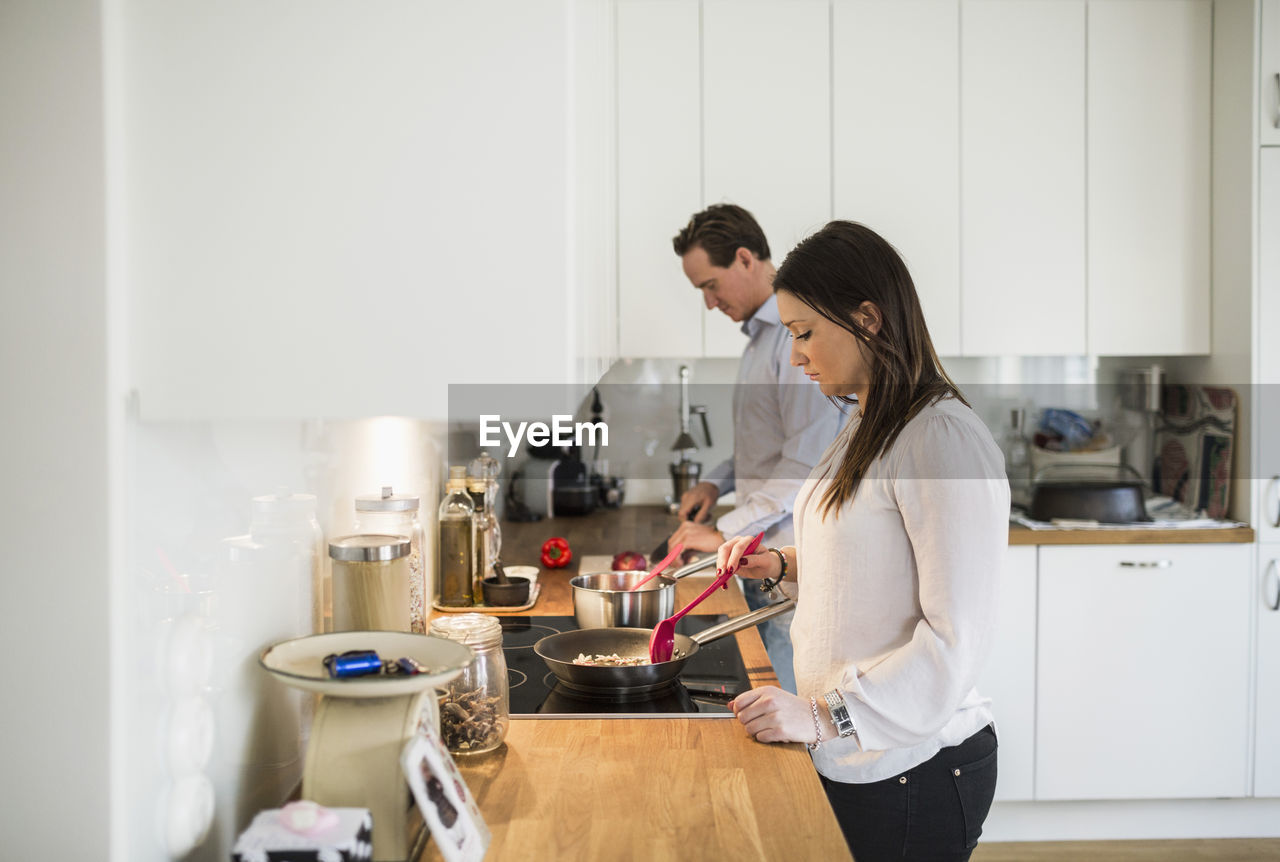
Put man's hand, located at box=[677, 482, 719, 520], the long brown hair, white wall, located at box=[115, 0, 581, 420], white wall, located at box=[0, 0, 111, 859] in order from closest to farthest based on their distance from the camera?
1. white wall, located at box=[0, 0, 111, 859]
2. white wall, located at box=[115, 0, 581, 420]
3. the long brown hair
4. man's hand, located at box=[677, 482, 719, 520]

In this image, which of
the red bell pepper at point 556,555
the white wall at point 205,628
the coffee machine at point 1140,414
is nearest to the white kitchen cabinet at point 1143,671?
the coffee machine at point 1140,414

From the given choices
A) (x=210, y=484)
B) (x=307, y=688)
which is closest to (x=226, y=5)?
(x=210, y=484)

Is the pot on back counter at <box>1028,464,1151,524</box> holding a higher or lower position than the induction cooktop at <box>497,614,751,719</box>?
higher

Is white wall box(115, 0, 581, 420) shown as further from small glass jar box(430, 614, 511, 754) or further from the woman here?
the woman

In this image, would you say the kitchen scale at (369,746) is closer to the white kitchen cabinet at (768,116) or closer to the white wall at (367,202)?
the white wall at (367,202)

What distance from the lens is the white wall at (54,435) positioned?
2.42 feet

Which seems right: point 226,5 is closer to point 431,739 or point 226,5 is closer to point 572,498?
point 431,739

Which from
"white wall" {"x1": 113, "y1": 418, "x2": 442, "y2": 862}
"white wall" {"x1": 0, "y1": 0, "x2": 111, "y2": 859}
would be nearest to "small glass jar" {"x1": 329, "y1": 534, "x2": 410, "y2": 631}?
"white wall" {"x1": 113, "y1": 418, "x2": 442, "y2": 862}

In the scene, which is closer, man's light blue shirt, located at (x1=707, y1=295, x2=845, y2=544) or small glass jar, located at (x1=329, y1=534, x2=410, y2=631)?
small glass jar, located at (x1=329, y1=534, x2=410, y2=631)

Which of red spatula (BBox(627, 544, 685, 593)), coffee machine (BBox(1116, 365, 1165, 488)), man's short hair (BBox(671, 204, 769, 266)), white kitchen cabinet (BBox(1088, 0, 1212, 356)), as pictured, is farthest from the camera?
coffee machine (BBox(1116, 365, 1165, 488))

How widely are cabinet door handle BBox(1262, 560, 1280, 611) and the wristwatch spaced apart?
2355 millimetres

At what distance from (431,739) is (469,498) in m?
1.20

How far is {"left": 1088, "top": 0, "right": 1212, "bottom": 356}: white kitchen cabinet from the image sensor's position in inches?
124

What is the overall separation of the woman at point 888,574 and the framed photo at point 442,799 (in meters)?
0.45
